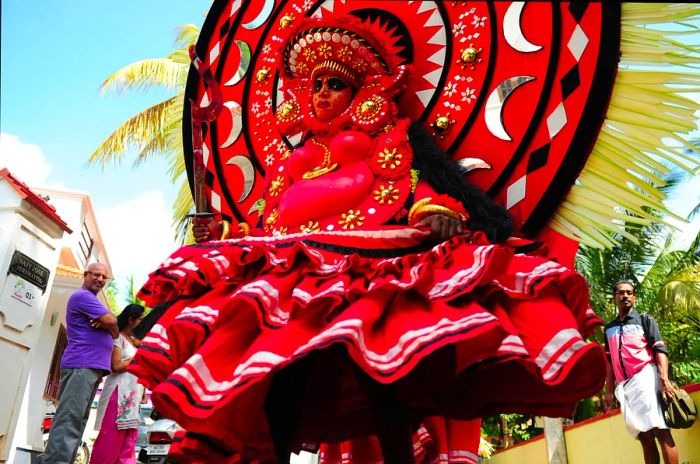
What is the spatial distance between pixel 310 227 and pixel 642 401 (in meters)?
3.04

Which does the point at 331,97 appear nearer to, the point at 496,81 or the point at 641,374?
the point at 496,81

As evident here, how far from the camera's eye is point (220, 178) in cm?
313

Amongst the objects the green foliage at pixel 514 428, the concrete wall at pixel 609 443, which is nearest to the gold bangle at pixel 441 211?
the concrete wall at pixel 609 443

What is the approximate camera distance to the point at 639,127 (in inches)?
91.6

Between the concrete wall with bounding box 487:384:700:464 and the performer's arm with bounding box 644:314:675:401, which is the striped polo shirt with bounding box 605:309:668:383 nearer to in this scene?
the performer's arm with bounding box 644:314:675:401

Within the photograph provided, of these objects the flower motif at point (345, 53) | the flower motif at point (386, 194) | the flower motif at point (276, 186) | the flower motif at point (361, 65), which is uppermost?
the flower motif at point (345, 53)

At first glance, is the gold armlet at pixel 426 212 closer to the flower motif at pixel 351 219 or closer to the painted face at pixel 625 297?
the flower motif at pixel 351 219

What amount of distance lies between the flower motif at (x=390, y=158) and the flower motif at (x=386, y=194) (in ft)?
0.30

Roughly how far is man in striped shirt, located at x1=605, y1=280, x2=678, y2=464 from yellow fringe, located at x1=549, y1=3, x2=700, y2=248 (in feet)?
7.54

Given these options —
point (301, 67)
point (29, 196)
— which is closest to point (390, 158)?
point (301, 67)

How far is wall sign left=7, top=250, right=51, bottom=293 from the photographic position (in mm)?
4793

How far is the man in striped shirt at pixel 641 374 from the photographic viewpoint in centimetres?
405

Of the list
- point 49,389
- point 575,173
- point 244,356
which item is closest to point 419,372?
point 244,356

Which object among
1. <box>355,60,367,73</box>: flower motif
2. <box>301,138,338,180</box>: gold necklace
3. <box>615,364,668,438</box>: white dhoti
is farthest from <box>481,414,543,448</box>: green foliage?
Answer: <box>355,60,367,73</box>: flower motif
